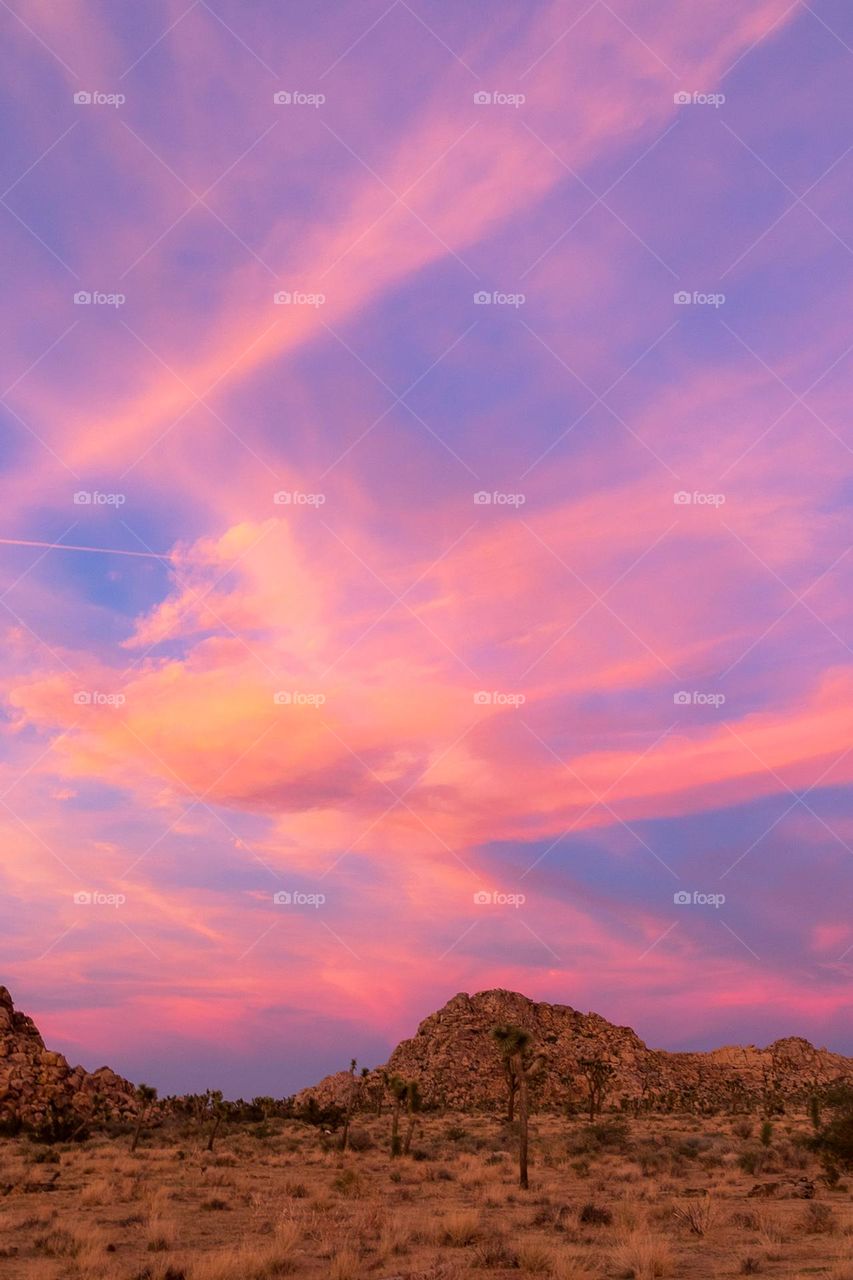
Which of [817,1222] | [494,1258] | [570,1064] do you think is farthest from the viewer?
[570,1064]

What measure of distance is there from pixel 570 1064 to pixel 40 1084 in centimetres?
6839

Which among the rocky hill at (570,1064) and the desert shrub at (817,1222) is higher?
the desert shrub at (817,1222)

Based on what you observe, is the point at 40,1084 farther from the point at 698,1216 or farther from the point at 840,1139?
the point at 698,1216

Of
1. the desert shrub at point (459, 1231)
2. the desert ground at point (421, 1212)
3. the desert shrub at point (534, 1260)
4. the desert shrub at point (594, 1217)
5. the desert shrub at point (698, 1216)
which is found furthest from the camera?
the desert shrub at point (594, 1217)

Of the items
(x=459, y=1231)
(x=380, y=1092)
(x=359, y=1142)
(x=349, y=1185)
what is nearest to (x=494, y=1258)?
(x=459, y=1231)

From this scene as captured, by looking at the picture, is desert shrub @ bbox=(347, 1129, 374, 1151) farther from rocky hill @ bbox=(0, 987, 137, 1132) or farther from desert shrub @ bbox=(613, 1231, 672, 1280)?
desert shrub @ bbox=(613, 1231, 672, 1280)

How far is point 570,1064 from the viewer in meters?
117

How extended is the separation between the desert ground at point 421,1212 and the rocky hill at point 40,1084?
51.9 feet

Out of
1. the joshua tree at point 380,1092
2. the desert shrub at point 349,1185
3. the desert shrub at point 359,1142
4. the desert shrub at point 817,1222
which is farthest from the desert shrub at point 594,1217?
the joshua tree at point 380,1092

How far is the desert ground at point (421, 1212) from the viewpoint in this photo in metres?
16.6

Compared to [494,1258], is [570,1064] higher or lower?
lower

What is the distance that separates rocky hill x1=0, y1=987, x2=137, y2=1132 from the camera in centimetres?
6306

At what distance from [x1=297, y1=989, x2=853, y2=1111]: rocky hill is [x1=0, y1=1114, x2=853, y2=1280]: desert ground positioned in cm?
5740

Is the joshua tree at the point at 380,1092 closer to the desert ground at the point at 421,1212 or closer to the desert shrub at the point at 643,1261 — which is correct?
the desert ground at the point at 421,1212
